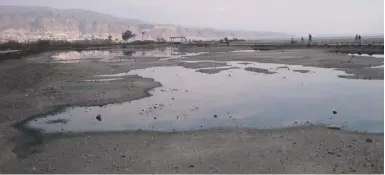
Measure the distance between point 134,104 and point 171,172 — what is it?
475 inches

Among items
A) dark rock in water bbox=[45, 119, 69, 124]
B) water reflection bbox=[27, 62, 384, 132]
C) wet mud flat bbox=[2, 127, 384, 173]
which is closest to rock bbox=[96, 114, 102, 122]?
water reflection bbox=[27, 62, 384, 132]

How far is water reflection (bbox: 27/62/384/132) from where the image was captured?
55.9ft

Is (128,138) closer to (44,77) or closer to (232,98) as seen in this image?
(232,98)

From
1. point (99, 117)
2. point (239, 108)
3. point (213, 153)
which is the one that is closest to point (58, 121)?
point (99, 117)

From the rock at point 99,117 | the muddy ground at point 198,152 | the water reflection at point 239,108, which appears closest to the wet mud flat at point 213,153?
the muddy ground at point 198,152

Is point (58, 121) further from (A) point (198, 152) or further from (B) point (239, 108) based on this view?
(B) point (239, 108)

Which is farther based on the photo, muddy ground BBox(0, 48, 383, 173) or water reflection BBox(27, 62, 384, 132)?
water reflection BBox(27, 62, 384, 132)

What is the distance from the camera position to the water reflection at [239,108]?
671 inches

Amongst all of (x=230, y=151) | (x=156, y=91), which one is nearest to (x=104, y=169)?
(x=230, y=151)

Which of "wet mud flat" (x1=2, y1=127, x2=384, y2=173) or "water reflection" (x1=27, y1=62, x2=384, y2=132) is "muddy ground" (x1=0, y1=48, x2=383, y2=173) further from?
"water reflection" (x1=27, y1=62, x2=384, y2=132)

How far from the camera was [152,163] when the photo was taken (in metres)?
11.5

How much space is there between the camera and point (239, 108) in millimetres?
20859

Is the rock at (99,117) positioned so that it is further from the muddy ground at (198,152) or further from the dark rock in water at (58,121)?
the muddy ground at (198,152)

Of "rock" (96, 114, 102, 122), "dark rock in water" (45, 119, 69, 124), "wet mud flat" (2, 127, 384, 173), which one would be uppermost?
"rock" (96, 114, 102, 122)
